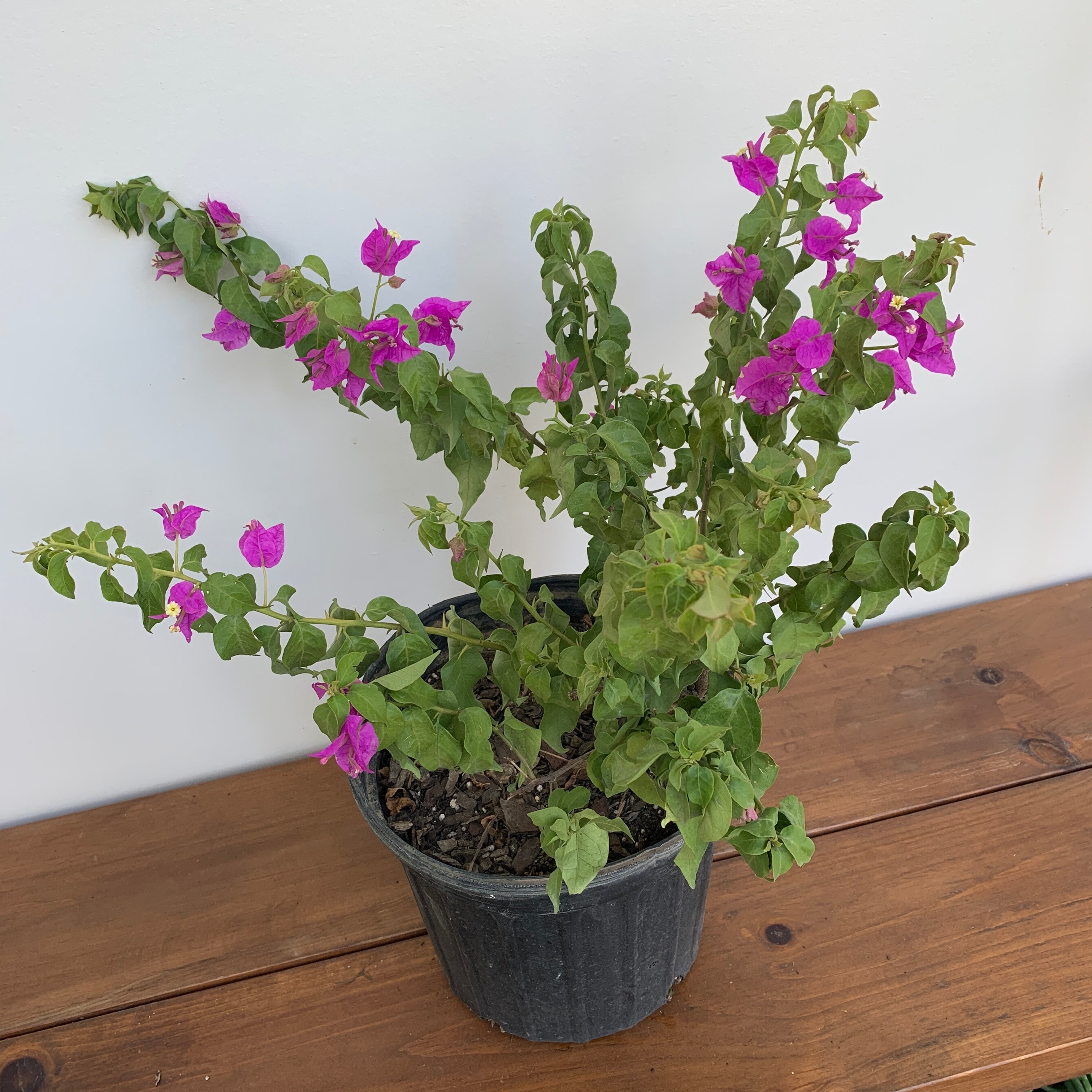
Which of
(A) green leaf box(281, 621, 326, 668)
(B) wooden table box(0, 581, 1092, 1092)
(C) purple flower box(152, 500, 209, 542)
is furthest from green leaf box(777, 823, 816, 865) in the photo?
(C) purple flower box(152, 500, 209, 542)

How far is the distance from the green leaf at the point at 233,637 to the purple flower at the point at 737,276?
34 centimetres

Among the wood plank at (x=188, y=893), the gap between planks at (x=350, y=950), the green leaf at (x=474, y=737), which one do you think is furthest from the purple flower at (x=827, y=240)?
the wood plank at (x=188, y=893)

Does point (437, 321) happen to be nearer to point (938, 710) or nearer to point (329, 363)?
point (329, 363)

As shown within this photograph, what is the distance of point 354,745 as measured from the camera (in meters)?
0.53

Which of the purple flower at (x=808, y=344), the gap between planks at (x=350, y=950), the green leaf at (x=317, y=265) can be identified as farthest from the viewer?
the gap between planks at (x=350, y=950)

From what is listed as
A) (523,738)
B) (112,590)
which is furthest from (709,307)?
(112,590)

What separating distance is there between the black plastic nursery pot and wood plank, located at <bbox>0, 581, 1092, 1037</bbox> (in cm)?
15

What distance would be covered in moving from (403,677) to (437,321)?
0.22 meters

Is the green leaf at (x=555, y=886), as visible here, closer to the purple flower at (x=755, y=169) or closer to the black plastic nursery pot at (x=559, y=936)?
the black plastic nursery pot at (x=559, y=936)

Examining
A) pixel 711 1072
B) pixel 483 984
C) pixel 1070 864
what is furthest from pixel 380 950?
pixel 1070 864

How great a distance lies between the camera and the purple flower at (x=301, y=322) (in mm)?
542

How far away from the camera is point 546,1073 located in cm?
75

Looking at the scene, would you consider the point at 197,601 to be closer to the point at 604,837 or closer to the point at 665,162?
the point at 604,837

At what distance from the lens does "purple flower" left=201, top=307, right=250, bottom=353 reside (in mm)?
673
